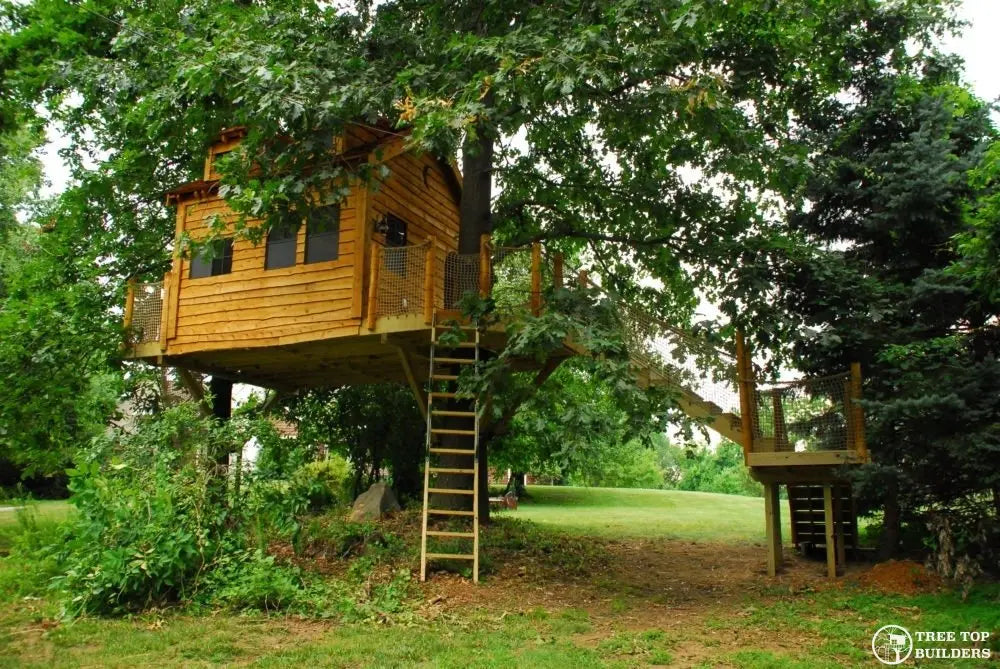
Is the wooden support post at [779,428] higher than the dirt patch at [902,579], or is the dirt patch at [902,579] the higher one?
the wooden support post at [779,428]

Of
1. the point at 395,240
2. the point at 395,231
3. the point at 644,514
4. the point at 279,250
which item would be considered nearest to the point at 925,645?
the point at 395,240

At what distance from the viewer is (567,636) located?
728cm

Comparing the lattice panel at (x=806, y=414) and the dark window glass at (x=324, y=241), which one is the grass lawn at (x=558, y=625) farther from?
the dark window glass at (x=324, y=241)

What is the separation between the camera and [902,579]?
925 cm

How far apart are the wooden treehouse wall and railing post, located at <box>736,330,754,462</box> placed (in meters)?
4.43

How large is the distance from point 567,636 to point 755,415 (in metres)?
→ 4.76

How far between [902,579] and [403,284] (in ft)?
25.2

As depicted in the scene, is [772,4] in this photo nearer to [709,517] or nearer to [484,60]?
[484,60]

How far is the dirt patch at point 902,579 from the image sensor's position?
29.6 feet

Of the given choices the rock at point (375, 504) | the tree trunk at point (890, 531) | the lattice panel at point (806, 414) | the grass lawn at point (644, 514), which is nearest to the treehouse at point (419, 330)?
the lattice panel at point (806, 414)

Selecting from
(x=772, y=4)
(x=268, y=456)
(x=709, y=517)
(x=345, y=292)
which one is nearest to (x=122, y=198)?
(x=345, y=292)

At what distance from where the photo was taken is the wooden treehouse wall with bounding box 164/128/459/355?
11469 millimetres

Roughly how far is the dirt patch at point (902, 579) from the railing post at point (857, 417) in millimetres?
1442

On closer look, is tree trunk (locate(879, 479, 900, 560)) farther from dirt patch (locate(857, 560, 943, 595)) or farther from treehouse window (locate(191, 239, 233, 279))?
treehouse window (locate(191, 239, 233, 279))
